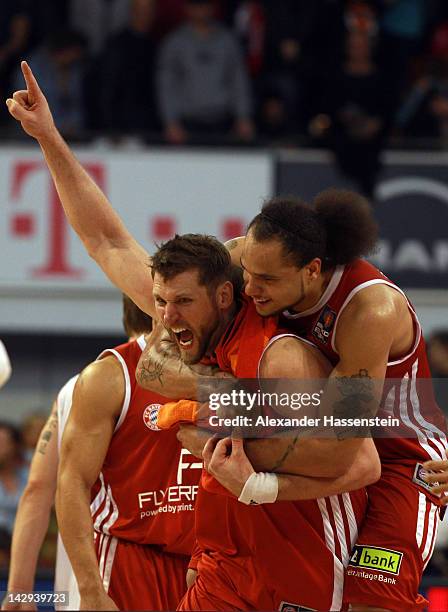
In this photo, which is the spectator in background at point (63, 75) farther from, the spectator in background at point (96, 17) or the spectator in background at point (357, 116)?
the spectator in background at point (357, 116)

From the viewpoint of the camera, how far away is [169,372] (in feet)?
13.2

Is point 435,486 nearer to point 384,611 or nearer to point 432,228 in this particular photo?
point 384,611

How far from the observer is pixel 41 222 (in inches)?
403

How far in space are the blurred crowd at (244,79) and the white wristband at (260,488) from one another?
21.4ft

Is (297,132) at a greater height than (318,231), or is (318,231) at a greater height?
(318,231)

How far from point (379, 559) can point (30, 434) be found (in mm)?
4832

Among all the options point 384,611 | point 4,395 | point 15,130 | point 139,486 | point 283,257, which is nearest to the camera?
point 283,257

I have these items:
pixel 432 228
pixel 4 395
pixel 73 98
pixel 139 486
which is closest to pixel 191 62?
pixel 73 98

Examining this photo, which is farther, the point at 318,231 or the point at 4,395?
the point at 4,395

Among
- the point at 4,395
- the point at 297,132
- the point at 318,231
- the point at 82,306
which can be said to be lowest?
the point at 4,395

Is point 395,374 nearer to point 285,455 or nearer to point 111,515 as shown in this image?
point 285,455

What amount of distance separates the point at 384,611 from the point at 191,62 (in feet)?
23.0

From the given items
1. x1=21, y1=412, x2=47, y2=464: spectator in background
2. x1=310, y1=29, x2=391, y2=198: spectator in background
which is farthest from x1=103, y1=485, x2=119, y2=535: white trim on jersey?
x1=310, y1=29, x2=391, y2=198: spectator in background

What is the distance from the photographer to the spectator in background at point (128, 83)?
400 inches
